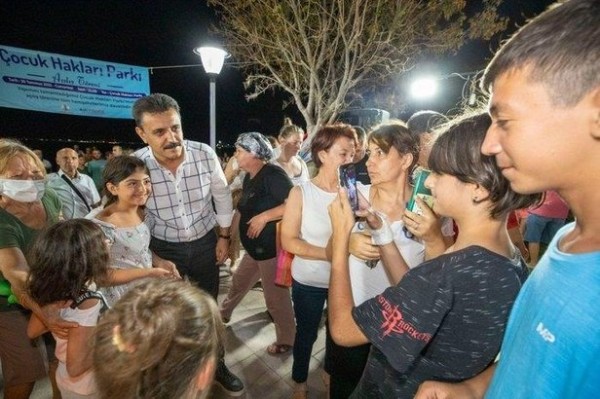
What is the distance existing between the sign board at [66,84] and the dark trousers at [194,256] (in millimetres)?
8402

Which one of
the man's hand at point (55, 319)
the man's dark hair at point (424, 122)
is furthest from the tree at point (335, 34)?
the man's hand at point (55, 319)

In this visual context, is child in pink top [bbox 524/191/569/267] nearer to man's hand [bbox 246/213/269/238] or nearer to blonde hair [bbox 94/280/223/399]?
man's hand [bbox 246/213/269/238]

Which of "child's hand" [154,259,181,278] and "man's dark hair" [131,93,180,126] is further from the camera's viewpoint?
"man's dark hair" [131,93,180,126]

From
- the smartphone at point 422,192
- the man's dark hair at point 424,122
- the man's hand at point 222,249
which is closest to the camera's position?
the smartphone at point 422,192

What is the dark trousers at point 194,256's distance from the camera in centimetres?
Result: 306

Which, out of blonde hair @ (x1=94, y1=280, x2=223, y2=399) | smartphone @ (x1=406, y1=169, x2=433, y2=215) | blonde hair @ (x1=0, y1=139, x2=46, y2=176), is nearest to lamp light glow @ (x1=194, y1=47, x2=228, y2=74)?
blonde hair @ (x1=0, y1=139, x2=46, y2=176)

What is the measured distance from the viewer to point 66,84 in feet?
34.3

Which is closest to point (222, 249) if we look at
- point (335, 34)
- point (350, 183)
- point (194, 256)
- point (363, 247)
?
point (194, 256)

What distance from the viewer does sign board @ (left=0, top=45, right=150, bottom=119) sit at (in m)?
9.53

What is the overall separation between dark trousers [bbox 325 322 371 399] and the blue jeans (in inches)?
14.7

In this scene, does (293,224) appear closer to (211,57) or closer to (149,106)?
(149,106)

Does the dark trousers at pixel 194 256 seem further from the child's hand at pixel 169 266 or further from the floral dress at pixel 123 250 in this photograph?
the floral dress at pixel 123 250

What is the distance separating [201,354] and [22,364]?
2.12 m

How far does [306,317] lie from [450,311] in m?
1.74
